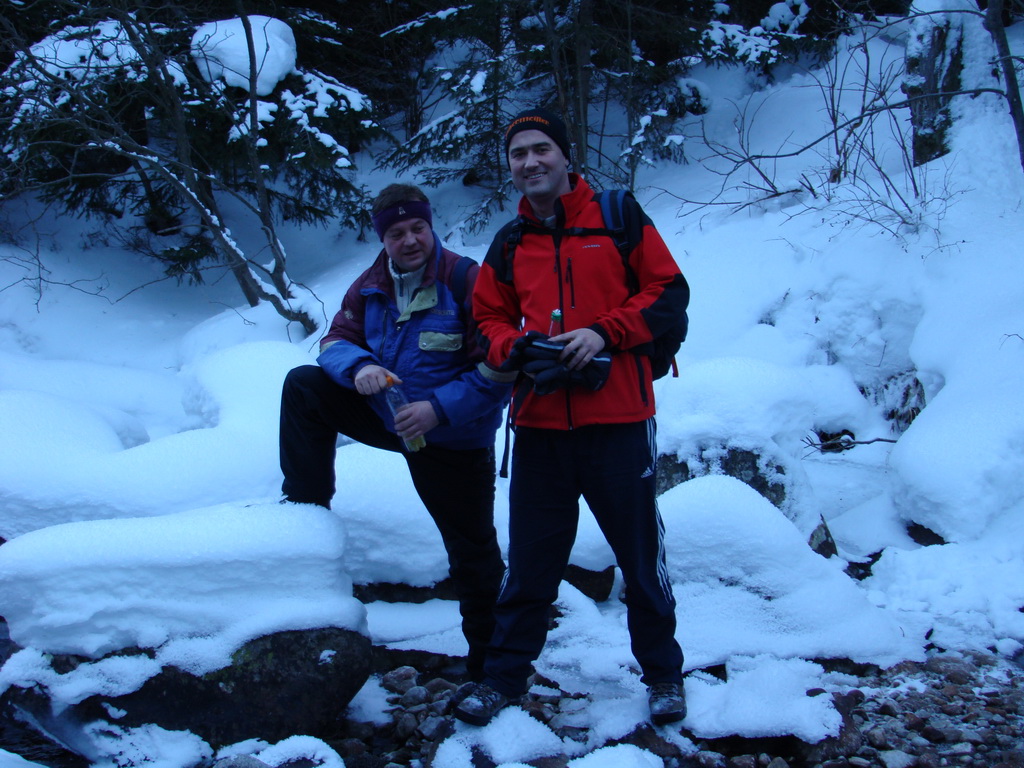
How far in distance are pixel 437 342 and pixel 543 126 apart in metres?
0.79

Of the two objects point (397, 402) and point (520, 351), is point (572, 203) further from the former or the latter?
point (397, 402)

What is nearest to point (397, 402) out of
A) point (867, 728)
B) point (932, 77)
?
point (867, 728)

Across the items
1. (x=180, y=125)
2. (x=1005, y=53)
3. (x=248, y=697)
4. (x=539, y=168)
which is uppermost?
(x=180, y=125)

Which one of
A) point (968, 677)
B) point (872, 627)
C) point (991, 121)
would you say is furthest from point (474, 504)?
point (991, 121)

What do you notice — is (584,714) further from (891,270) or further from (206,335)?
(206,335)

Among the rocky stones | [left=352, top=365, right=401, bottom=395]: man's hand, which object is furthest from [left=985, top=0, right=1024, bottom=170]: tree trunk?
[left=352, top=365, right=401, bottom=395]: man's hand

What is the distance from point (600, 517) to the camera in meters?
2.42

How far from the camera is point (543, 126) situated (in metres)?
2.42

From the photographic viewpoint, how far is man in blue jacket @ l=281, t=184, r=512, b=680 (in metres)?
2.53

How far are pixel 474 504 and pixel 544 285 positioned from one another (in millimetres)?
830

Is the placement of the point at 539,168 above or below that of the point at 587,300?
above

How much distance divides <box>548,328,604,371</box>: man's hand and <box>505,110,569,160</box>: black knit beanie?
66 cm

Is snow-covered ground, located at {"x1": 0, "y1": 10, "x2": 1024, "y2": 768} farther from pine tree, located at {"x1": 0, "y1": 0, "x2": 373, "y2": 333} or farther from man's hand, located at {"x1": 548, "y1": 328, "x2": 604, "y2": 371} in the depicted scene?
pine tree, located at {"x1": 0, "y1": 0, "x2": 373, "y2": 333}

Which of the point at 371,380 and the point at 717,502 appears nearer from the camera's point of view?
the point at 371,380
